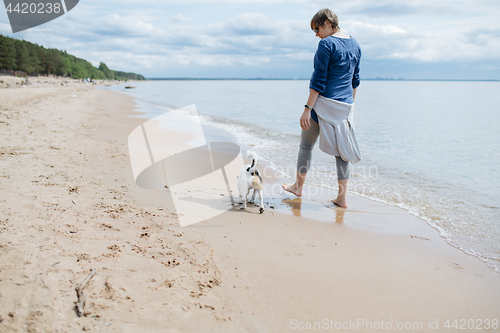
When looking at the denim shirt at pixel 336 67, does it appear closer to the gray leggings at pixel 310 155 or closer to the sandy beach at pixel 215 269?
the gray leggings at pixel 310 155

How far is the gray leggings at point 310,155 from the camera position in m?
4.19

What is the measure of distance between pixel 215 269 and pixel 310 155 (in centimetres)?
253

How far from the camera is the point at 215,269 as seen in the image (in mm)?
2332

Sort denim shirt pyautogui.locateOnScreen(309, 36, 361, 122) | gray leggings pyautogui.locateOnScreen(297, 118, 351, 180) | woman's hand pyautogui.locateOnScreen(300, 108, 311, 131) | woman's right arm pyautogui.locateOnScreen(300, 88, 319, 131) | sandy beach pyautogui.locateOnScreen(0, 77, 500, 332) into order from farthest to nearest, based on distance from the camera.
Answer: gray leggings pyautogui.locateOnScreen(297, 118, 351, 180), woman's hand pyautogui.locateOnScreen(300, 108, 311, 131), woman's right arm pyautogui.locateOnScreen(300, 88, 319, 131), denim shirt pyautogui.locateOnScreen(309, 36, 361, 122), sandy beach pyautogui.locateOnScreen(0, 77, 500, 332)

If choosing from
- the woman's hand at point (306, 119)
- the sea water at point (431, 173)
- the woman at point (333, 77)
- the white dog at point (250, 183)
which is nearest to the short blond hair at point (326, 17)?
the woman at point (333, 77)

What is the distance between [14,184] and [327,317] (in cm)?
344

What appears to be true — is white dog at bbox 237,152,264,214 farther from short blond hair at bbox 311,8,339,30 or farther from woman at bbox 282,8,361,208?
short blond hair at bbox 311,8,339,30

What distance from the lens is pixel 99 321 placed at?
5.39 feet

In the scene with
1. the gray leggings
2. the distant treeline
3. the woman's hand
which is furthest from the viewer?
the distant treeline

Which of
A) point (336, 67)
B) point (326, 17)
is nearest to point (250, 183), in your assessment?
point (336, 67)

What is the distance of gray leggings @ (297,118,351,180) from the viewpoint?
13.8ft

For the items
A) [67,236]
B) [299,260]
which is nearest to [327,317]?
[299,260]

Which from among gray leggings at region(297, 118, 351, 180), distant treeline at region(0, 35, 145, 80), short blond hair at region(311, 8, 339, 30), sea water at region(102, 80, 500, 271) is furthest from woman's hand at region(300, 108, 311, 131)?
distant treeline at region(0, 35, 145, 80)

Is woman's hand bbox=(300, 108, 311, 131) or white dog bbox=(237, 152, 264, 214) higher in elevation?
woman's hand bbox=(300, 108, 311, 131)
